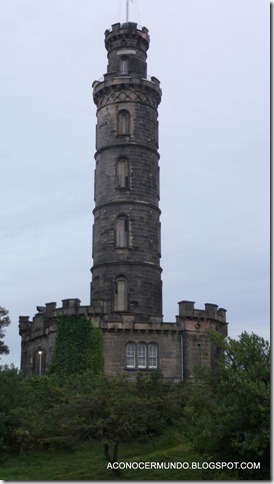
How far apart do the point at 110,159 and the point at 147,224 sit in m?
5.34

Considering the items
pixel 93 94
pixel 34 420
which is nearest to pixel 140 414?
pixel 34 420

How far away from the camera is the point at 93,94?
56281mm

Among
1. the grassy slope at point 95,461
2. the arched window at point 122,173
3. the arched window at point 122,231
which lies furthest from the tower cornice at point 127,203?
the grassy slope at point 95,461

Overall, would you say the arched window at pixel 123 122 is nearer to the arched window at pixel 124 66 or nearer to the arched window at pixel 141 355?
the arched window at pixel 124 66

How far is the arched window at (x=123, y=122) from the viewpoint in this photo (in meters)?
54.0

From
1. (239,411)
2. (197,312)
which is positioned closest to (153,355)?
(197,312)

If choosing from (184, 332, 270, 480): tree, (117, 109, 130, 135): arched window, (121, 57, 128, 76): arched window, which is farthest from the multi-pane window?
(121, 57, 128, 76): arched window

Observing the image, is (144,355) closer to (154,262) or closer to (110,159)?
(154,262)

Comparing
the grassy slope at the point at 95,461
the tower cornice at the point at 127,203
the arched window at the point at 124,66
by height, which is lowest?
the grassy slope at the point at 95,461

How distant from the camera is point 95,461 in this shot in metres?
35.8

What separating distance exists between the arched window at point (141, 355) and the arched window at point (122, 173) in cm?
1173

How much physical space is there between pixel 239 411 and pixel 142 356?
19776 millimetres

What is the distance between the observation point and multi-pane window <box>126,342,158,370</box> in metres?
46.8

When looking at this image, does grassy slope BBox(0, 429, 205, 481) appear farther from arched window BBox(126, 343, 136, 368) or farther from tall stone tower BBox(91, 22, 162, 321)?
tall stone tower BBox(91, 22, 162, 321)
